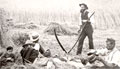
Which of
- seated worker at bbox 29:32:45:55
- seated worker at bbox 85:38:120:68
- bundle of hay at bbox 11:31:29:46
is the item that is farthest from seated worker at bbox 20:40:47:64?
seated worker at bbox 85:38:120:68

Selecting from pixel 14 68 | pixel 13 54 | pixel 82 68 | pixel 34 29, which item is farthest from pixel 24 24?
pixel 82 68

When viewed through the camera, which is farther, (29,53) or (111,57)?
(29,53)

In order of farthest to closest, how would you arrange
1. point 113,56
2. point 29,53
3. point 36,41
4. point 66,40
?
point 66,40, point 36,41, point 29,53, point 113,56

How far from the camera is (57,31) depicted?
5336 mm

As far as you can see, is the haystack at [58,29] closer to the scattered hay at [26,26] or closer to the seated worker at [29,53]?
the scattered hay at [26,26]

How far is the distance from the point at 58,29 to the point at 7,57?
107 cm

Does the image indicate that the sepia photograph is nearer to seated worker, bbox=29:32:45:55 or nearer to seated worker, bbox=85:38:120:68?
seated worker, bbox=29:32:45:55

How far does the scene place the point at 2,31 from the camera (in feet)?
18.0

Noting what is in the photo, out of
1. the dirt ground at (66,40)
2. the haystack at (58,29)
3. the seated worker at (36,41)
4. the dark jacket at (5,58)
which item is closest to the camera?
the dark jacket at (5,58)

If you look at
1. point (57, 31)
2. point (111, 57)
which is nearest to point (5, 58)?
point (57, 31)

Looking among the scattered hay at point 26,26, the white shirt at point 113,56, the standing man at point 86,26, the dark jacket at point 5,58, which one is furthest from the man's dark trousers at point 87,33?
the dark jacket at point 5,58

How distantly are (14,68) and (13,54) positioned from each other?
0.38 metres

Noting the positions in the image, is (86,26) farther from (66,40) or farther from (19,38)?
(19,38)

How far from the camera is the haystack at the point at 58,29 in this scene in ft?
17.4
